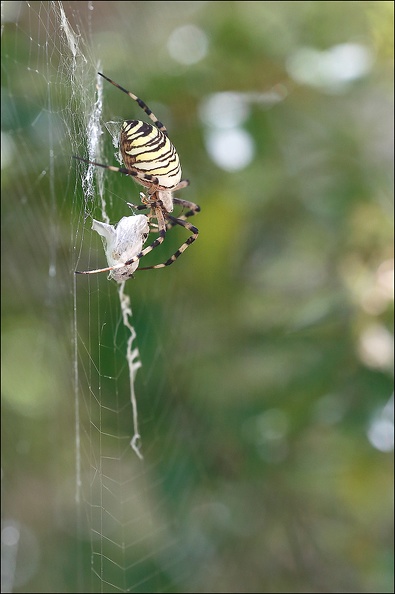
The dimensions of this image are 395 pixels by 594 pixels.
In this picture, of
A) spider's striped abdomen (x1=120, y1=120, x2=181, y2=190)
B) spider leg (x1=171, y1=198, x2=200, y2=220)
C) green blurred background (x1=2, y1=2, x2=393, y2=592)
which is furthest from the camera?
green blurred background (x1=2, y1=2, x2=393, y2=592)

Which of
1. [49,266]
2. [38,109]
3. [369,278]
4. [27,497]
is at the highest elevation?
[38,109]

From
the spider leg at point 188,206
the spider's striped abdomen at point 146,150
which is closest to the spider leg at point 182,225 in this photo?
the spider leg at point 188,206

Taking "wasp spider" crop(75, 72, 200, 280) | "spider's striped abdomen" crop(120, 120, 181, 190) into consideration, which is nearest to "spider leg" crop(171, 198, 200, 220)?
"wasp spider" crop(75, 72, 200, 280)

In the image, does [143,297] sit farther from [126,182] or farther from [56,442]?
[56,442]

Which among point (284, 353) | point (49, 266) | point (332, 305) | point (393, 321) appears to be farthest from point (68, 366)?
point (393, 321)

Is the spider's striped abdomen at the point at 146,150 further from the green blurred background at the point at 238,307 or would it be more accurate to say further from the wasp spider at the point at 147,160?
the green blurred background at the point at 238,307

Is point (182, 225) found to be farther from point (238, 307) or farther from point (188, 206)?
point (238, 307)

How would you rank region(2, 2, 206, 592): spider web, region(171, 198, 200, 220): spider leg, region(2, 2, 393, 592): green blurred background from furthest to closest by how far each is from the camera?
region(2, 2, 393, 592): green blurred background
region(171, 198, 200, 220): spider leg
region(2, 2, 206, 592): spider web

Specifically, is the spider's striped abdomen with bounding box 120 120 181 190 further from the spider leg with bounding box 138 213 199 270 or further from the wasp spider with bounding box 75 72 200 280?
the spider leg with bounding box 138 213 199 270
